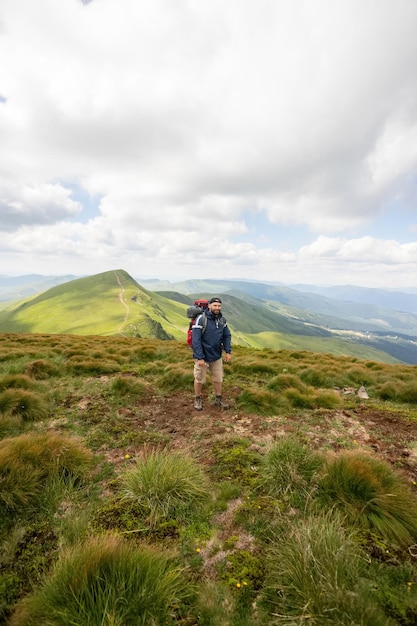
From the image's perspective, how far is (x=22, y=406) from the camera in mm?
8508

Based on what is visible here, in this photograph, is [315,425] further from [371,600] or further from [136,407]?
[136,407]

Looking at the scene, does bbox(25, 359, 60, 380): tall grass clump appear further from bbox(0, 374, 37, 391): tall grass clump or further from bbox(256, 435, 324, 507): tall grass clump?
bbox(256, 435, 324, 507): tall grass clump

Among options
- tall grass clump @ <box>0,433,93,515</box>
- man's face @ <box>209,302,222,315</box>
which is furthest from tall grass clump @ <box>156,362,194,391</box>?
tall grass clump @ <box>0,433,93,515</box>

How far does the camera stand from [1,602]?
3.24 metres

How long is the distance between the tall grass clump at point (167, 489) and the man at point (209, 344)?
413 cm

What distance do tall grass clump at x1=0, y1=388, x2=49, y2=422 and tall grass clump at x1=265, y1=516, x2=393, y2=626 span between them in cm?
781

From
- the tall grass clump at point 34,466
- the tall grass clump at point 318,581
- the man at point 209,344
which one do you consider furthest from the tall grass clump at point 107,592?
the man at point 209,344

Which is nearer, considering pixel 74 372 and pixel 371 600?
pixel 371 600

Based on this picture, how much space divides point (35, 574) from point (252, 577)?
294 centimetres

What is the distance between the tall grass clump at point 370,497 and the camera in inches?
169

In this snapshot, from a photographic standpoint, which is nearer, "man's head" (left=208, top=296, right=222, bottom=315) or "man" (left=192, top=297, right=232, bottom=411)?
"man" (left=192, top=297, right=232, bottom=411)

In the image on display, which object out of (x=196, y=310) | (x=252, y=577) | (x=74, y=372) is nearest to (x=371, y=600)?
(x=252, y=577)

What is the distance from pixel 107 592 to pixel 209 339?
697 centimetres

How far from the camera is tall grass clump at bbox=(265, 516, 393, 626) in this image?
277 cm
